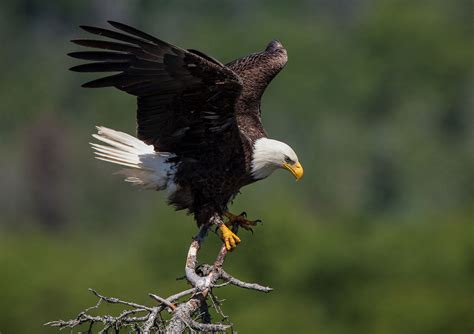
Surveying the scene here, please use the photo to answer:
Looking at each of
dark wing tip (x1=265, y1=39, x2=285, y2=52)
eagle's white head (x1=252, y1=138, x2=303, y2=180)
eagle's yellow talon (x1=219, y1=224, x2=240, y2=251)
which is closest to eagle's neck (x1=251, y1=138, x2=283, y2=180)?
eagle's white head (x1=252, y1=138, x2=303, y2=180)

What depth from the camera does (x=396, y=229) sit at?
106ft

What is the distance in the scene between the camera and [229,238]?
775 cm

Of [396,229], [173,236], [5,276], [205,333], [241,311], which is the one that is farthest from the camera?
[396,229]

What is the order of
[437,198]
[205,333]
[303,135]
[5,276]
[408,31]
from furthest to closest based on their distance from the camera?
1. [408,31]
2. [303,135]
3. [437,198]
4. [5,276]
5. [205,333]

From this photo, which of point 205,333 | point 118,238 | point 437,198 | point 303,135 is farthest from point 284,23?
point 205,333

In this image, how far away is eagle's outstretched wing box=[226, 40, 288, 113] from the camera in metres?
8.73

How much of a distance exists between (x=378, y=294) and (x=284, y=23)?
3225cm

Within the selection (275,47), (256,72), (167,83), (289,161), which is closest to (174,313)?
(167,83)

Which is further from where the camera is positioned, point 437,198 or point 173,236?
point 437,198

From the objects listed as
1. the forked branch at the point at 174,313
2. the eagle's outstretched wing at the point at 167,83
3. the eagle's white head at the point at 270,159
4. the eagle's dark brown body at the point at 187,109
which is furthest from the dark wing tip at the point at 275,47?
the forked branch at the point at 174,313

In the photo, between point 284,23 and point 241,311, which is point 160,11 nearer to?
point 284,23

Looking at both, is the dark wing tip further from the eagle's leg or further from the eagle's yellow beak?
the eagle's leg

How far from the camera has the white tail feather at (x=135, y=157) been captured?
26.4ft

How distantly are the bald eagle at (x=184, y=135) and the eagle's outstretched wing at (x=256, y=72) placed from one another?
Answer: 421mm
